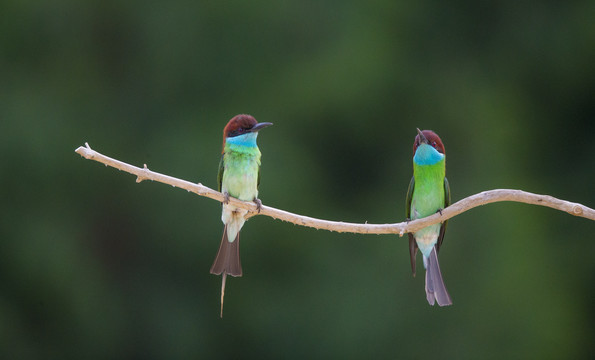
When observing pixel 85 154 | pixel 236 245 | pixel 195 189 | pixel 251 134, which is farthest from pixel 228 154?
pixel 85 154

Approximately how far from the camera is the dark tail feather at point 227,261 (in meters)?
2.51

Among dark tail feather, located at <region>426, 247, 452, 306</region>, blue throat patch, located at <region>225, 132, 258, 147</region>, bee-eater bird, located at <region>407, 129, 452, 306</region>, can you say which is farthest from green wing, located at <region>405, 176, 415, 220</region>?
blue throat patch, located at <region>225, 132, 258, 147</region>

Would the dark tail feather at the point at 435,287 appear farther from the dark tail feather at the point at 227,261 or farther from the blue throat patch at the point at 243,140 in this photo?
the blue throat patch at the point at 243,140

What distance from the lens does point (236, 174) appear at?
8.36ft

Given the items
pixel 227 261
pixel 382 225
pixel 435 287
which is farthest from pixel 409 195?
pixel 227 261

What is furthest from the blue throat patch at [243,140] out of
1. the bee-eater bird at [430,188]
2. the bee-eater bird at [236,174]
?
the bee-eater bird at [430,188]

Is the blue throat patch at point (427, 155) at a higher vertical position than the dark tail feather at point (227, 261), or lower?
→ higher

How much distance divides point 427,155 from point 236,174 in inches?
28.2

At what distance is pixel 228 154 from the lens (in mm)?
2609

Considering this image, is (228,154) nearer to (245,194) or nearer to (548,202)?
(245,194)

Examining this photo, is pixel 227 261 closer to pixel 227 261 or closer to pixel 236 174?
pixel 227 261

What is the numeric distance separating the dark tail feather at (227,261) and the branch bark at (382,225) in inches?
17.7

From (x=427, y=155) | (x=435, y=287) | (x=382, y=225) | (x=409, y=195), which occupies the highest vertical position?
(x=427, y=155)

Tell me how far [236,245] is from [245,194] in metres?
0.21
